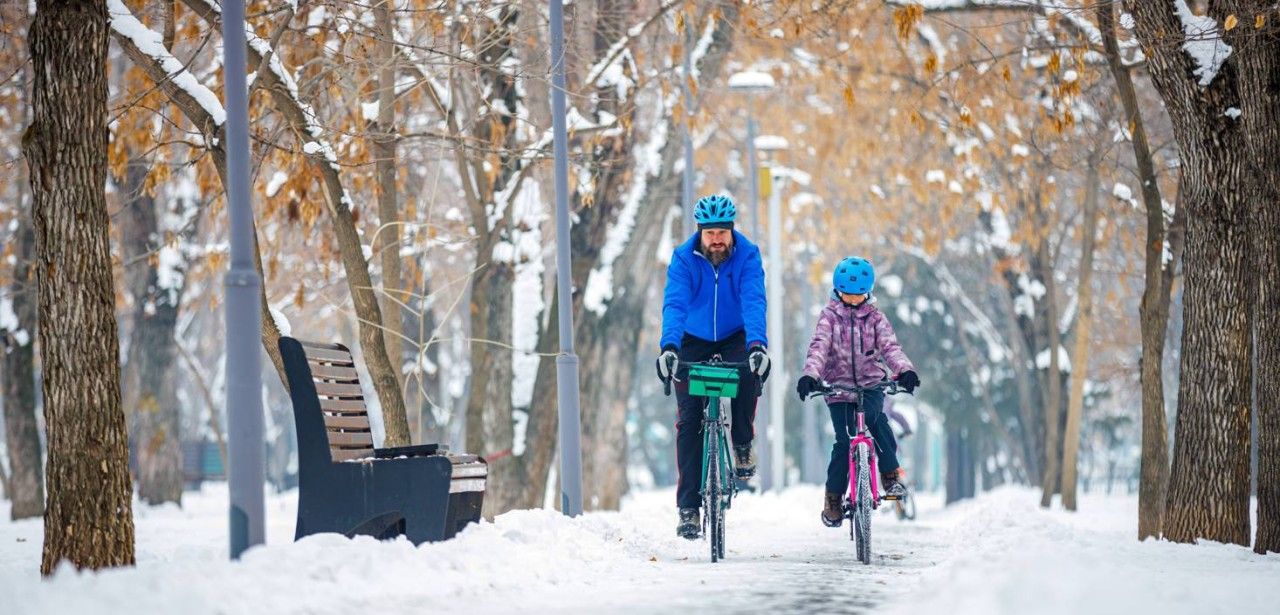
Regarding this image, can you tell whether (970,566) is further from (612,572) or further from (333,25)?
(333,25)

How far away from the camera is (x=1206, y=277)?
12398 mm

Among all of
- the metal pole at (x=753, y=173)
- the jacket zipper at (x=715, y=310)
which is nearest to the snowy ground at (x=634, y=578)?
the jacket zipper at (x=715, y=310)

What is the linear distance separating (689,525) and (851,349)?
55.8 inches

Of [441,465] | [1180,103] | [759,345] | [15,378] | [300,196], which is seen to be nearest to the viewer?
[441,465]

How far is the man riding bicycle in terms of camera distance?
408 inches

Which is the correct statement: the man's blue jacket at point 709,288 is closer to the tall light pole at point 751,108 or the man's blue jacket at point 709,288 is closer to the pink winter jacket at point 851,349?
the pink winter jacket at point 851,349

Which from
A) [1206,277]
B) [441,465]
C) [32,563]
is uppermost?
[1206,277]

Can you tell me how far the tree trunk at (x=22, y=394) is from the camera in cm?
2200

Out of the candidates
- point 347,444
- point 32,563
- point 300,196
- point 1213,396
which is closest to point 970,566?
point 347,444

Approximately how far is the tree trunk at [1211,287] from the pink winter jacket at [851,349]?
8.90ft

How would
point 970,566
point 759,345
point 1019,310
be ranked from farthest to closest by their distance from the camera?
point 1019,310, point 759,345, point 970,566


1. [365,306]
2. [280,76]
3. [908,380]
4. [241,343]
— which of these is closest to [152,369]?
[365,306]

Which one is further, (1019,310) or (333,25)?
(1019,310)

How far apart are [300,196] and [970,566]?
6.89 meters
